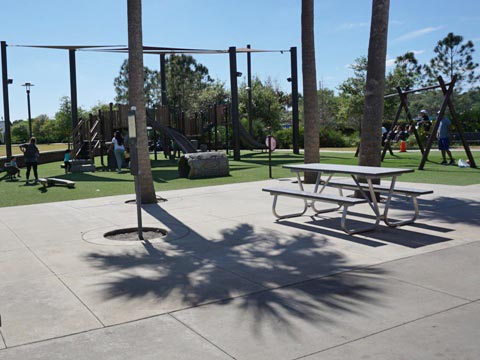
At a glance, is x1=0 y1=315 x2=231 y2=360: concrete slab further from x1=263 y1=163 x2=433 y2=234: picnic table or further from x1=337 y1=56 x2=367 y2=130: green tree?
x1=337 y1=56 x2=367 y2=130: green tree

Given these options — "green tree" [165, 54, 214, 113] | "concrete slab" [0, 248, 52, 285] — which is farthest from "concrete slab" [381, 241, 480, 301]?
"green tree" [165, 54, 214, 113]

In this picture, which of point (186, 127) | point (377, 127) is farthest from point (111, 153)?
point (377, 127)

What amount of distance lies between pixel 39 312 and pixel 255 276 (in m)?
2.08

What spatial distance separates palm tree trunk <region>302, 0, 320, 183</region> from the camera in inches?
511

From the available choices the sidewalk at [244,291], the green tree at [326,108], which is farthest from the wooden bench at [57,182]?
the green tree at [326,108]

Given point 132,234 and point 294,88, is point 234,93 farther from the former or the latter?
point 132,234

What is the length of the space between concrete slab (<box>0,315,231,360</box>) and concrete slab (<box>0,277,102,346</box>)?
0.17 m

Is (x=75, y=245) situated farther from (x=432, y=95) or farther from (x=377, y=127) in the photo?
(x=432, y=95)

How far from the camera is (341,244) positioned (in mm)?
6668

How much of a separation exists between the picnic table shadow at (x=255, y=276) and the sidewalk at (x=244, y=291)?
0.02 meters

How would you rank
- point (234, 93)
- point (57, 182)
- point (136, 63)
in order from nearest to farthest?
point (136, 63) → point (57, 182) → point (234, 93)

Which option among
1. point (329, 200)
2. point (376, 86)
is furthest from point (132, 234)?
point (376, 86)

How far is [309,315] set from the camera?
416 cm

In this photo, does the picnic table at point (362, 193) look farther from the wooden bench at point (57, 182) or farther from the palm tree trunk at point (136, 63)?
the wooden bench at point (57, 182)
